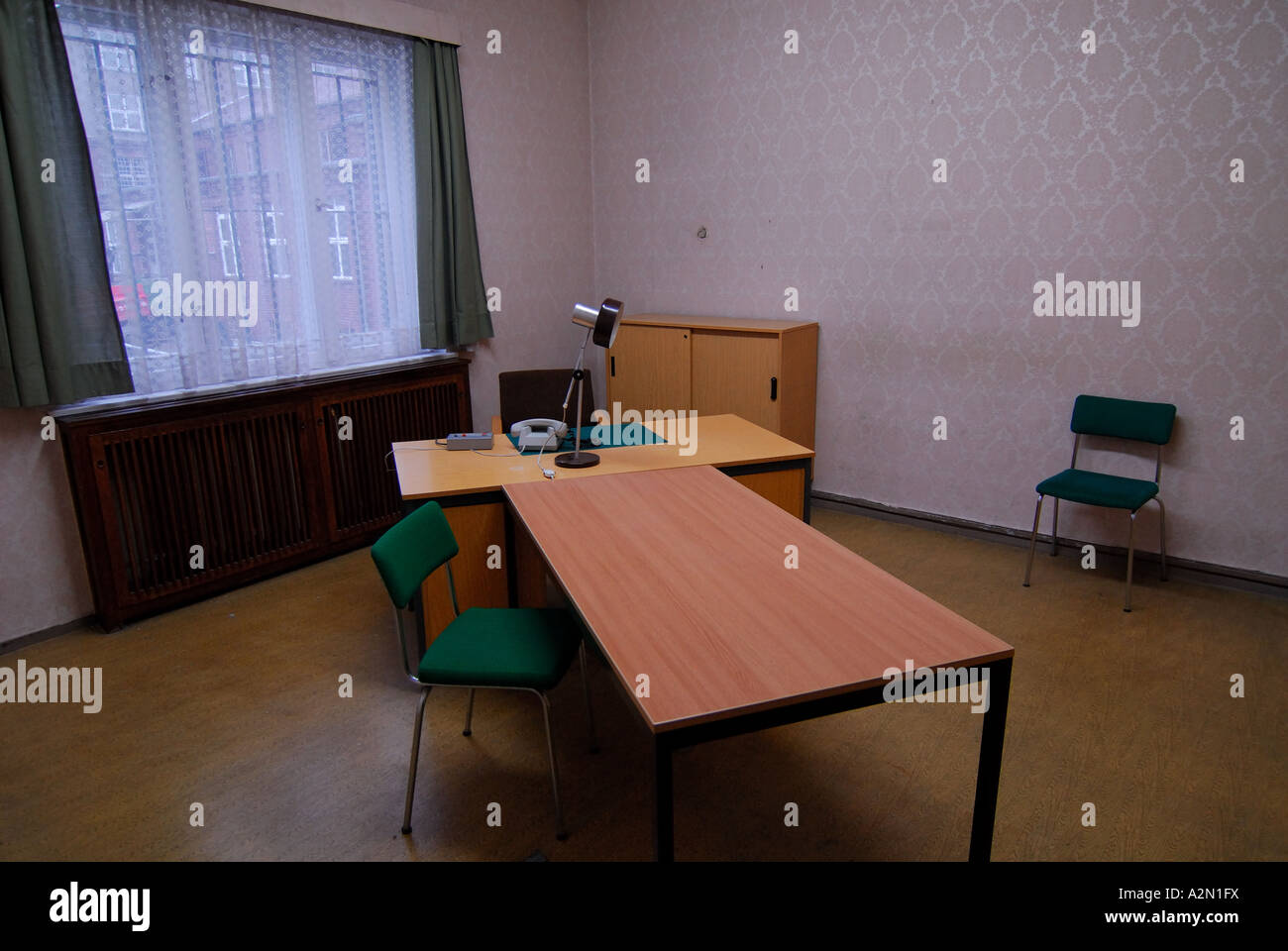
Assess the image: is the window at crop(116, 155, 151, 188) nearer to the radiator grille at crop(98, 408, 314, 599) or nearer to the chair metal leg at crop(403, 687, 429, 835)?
the radiator grille at crop(98, 408, 314, 599)

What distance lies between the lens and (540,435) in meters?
3.48

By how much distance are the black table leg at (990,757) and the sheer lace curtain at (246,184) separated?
357 cm

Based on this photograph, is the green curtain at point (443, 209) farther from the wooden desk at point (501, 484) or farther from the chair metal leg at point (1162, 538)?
the chair metal leg at point (1162, 538)

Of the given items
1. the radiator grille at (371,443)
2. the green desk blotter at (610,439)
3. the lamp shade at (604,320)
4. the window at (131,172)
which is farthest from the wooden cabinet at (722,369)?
the window at (131,172)

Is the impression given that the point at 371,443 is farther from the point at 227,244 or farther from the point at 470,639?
the point at 470,639

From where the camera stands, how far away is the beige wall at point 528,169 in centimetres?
501

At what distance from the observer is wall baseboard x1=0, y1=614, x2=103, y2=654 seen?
3440mm

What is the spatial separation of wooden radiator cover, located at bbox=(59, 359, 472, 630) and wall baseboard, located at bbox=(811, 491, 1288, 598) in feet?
8.59

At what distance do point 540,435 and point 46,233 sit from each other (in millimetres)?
2053

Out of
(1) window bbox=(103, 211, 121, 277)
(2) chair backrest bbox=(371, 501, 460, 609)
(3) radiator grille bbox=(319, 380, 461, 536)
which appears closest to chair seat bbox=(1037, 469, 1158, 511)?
(2) chair backrest bbox=(371, 501, 460, 609)

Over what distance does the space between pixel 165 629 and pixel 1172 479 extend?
15.1 ft

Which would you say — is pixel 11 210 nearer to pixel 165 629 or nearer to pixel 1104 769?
pixel 165 629

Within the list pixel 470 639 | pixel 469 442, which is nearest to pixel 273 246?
pixel 469 442
